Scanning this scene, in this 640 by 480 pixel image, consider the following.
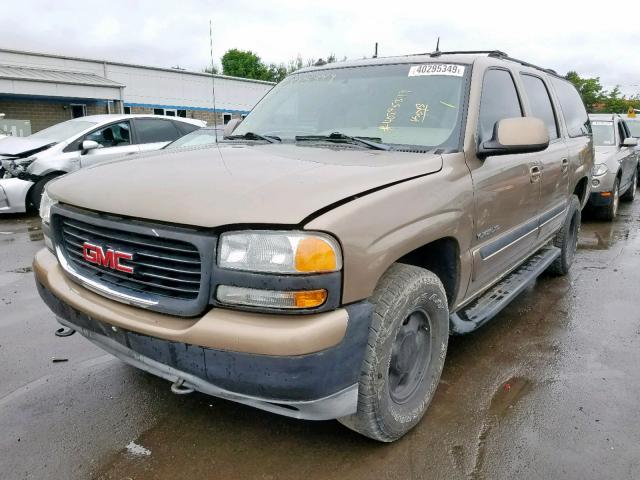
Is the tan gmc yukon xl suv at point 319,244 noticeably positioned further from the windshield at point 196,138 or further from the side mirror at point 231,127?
the windshield at point 196,138

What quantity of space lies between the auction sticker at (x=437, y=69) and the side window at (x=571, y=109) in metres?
2.00

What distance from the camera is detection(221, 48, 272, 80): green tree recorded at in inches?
2601

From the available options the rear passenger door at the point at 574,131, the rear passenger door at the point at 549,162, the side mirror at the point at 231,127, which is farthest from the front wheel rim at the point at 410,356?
the rear passenger door at the point at 574,131

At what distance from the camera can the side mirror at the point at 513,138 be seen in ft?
8.70

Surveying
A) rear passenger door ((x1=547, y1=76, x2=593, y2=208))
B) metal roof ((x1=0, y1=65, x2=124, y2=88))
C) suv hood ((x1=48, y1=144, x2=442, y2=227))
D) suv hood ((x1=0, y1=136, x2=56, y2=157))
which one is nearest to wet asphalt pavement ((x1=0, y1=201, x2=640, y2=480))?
suv hood ((x1=48, y1=144, x2=442, y2=227))

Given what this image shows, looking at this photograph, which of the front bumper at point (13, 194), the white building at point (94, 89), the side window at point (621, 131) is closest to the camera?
the front bumper at point (13, 194)

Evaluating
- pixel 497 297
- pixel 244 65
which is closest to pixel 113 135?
pixel 497 297

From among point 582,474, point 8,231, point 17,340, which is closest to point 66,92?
point 8,231

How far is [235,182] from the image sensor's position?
2.04 m

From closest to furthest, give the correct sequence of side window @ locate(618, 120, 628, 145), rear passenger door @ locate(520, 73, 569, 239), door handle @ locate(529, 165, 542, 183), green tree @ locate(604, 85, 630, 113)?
door handle @ locate(529, 165, 542, 183), rear passenger door @ locate(520, 73, 569, 239), side window @ locate(618, 120, 628, 145), green tree @ locate(604, 85, 630, 113)

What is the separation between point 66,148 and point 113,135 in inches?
34.6

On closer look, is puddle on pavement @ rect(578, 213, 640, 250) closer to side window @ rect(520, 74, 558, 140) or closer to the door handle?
side window @ rect(520, 74, 558, 140)

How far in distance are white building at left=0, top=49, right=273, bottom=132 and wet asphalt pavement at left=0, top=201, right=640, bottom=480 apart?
13.6 meters

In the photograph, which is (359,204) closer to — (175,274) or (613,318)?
(175,274)
